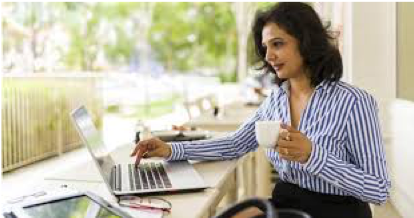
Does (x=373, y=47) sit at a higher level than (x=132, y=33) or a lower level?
lower

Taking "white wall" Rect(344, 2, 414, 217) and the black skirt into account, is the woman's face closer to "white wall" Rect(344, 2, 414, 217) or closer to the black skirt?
the black skirt

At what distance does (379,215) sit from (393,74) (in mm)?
1643

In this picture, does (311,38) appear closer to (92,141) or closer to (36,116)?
(92,141)

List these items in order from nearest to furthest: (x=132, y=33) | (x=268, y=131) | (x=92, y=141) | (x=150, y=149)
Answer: (x=268, y=131) → (x=92, y=141) → (x=150, y=149) → (x=132, y=33)

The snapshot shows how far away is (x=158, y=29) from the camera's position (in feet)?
53.7

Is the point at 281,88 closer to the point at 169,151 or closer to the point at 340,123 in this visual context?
the point at 340,123

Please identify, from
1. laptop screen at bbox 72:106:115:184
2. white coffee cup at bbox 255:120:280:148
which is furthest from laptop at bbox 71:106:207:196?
white coffee cup at bbox 255:120:280:148

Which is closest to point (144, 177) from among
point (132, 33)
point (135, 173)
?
point (135, 173)

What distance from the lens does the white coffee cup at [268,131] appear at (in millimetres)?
1174

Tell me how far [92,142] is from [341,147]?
70 centimetres

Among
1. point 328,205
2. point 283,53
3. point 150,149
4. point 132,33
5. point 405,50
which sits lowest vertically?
point 328,205

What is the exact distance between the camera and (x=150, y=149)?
1.62 meters

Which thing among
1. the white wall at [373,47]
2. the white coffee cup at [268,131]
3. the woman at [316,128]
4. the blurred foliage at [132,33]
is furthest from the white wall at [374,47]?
the blurred foliage at [132,33]

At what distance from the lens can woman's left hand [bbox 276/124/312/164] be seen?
47.3 inches
